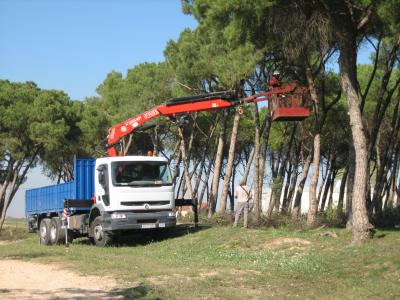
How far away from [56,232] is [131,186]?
195 inches

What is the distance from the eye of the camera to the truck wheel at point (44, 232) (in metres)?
21.5

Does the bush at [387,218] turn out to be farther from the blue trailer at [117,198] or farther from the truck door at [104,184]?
the truck door at [104,184]

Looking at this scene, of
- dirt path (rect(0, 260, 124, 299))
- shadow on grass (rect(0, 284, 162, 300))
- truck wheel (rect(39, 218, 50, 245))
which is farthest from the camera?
truck wheel (rect(39, 218, 50, 245))

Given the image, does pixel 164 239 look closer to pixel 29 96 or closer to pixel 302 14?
pixel 302 14

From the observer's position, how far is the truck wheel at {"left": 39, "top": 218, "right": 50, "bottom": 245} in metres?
21.5

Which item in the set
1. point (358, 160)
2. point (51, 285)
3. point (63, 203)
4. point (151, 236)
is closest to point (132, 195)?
point (151, 236)

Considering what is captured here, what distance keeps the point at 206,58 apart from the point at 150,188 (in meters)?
8.26

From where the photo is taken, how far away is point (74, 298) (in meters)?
8.59

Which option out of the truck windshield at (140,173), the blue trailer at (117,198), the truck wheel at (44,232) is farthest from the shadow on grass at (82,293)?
the truck wheel at (44,232)

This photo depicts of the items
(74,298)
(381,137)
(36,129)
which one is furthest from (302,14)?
(36,129)

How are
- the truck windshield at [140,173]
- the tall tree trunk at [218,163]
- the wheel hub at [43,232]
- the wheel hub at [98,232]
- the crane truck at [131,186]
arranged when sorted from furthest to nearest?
the tall tree trunk at [218,163] → the wheel hub at [43,232] → the wheel hub at [98,232] → the truck windshield at [140,173] → the crane truck at [131,186]

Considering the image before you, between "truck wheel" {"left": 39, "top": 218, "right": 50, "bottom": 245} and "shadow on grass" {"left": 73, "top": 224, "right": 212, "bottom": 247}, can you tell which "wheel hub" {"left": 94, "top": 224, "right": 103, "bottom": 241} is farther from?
"truck wheel" {"left": 39, "top": 218, "right": 50, "bottom": 245}

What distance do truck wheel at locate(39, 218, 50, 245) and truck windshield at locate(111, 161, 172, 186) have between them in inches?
218

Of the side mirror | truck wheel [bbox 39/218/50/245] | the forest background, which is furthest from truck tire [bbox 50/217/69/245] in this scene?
the forest background
